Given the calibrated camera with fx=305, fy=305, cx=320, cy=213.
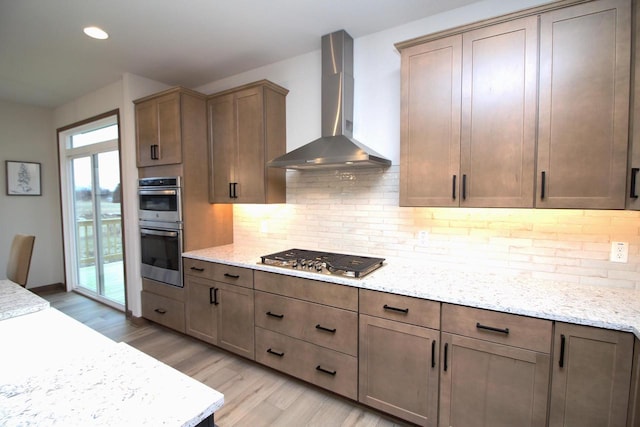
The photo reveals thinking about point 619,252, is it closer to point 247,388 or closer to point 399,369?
point 399,369

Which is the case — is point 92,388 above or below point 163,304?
above

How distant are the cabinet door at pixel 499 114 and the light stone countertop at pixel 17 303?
2333mm

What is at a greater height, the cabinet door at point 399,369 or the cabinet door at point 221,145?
the cabinet door at point 221,145

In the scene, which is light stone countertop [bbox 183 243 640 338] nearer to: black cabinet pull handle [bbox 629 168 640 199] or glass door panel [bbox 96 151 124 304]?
black cabinet pull handle [bbox 629 168 640 199]

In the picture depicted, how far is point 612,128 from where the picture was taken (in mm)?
1554

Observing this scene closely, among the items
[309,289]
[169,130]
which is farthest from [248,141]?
[309,289]

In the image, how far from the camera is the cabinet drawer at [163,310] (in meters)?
3.04

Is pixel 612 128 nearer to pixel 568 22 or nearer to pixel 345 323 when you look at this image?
pixel 568 22

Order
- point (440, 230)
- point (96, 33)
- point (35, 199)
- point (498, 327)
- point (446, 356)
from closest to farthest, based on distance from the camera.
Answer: point (498, 327)
point (446, 356)
point (440, 230)
point (96, 33)
point (35, 199)

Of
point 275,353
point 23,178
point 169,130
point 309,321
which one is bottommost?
point 275,353

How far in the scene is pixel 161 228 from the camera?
Result: 3088mm

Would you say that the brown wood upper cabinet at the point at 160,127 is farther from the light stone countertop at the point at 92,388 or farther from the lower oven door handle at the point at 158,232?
the light stone countertop at the point at 92,388

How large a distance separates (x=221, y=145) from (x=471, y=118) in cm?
228

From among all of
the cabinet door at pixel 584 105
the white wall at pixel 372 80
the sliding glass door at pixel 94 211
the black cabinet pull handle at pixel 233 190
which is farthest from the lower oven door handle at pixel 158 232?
the cabinet door at pixel 584 105
